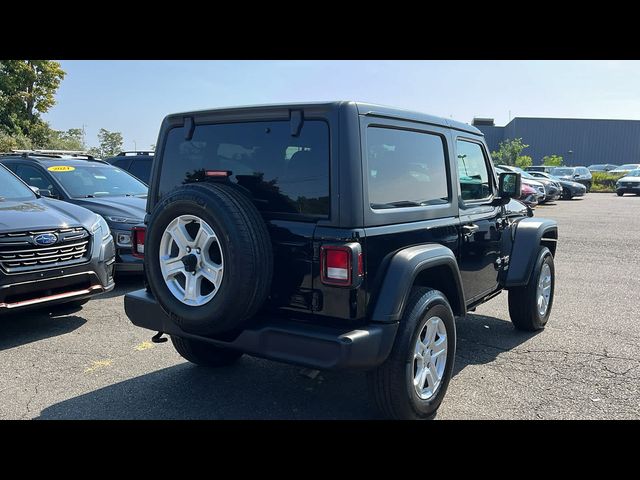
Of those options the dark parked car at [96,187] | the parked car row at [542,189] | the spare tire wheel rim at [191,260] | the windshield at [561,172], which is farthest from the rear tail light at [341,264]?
the windshield at [561,172]

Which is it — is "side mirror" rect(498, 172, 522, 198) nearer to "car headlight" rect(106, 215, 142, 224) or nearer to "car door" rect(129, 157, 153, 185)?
"car headlight" rect(106, 215, 142, 224)

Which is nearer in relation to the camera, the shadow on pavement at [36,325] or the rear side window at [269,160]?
the rear side window at [269,160]

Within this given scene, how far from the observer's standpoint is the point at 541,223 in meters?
5.12

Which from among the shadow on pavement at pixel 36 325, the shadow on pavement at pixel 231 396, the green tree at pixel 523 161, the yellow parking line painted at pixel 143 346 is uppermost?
the green tree at pixel 523 161

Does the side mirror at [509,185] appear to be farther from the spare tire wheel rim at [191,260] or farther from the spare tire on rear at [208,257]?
the spare tire wheel rim at [191,260]

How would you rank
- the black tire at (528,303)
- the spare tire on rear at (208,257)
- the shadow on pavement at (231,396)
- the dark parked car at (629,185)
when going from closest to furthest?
the spare tire on rear at (208,257) → the shadow on pavement at (231,396) → the black tire at (528,303) → the dark parked car at (629,185)

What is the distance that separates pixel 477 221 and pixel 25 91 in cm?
3374

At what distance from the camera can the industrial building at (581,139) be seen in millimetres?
54750

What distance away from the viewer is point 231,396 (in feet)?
12.2

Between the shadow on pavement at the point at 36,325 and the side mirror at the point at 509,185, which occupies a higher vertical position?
the side mirror at the point at 509,185

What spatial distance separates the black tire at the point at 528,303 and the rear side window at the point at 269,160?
284cm

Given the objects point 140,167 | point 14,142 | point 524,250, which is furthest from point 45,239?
point 14,142

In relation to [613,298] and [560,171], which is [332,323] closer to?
[613,298]
